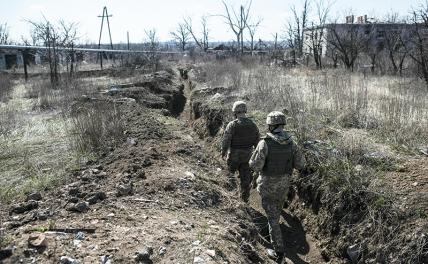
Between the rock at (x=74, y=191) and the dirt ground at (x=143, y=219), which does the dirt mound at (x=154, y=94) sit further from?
the rock at (x=74, y=191)

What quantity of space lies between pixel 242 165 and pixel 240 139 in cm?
47

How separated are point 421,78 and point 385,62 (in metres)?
9.13

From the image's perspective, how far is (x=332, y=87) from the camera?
33.7ft

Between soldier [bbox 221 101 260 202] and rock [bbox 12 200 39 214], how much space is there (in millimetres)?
2991

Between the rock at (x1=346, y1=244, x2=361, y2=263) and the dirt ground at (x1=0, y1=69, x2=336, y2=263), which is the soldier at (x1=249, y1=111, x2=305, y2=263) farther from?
the rock at (x1=346, y1=244, x2=361, y2=263)

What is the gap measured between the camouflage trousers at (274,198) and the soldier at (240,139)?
3.83ft

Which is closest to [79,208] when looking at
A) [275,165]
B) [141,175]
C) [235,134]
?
[141,175]

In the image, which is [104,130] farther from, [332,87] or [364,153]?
[332,87]

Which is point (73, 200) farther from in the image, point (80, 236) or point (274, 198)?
point (274, 198)

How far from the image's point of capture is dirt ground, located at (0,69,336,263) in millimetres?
Answer: 3574

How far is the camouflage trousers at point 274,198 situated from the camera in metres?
5.36

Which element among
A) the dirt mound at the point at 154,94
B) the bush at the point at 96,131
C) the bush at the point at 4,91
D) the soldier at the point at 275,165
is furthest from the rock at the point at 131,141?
the bush at the point at 4,91

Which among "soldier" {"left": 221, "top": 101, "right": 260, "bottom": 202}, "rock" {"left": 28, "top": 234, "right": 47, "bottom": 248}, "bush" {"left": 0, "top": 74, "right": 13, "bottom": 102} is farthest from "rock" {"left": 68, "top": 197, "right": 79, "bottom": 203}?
"bush" {"left": 0, "top": 74, "right": 13, "bottom": 102}

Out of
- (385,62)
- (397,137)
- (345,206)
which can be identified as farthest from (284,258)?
(385,62)
